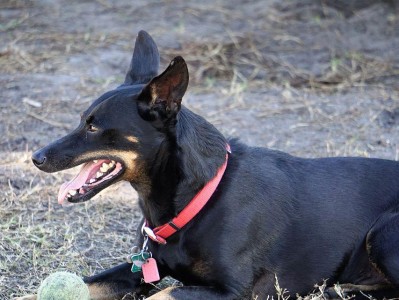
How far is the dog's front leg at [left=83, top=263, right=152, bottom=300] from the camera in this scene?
15.2 ft

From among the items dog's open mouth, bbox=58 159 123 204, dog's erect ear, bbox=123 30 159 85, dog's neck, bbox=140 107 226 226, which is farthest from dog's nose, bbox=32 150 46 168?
Result: dog's erect ear, bbox=123 30 159 85

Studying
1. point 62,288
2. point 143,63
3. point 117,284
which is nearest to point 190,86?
point 143,63

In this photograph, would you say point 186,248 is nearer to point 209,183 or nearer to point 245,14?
point 209,183

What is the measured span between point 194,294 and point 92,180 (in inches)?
32.0

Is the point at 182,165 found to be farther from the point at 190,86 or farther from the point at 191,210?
the point at 190,86

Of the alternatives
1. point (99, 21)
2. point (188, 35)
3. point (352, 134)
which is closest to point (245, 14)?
point (188, 35)

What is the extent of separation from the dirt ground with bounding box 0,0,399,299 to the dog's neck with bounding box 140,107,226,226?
3.09ft

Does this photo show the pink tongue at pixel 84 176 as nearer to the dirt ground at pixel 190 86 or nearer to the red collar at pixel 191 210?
the red collar at pixel 191 210

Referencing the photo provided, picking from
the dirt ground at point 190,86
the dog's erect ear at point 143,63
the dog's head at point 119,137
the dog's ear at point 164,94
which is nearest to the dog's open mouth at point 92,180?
the dog's head at point 119,137

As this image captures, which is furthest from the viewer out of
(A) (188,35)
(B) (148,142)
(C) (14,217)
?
(A) (188,35)

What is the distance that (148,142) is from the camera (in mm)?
4344

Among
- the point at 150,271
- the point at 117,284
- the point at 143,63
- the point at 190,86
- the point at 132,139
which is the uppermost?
the point at 143,63

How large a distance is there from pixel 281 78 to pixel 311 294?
14.8 ft

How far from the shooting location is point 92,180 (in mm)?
4434
